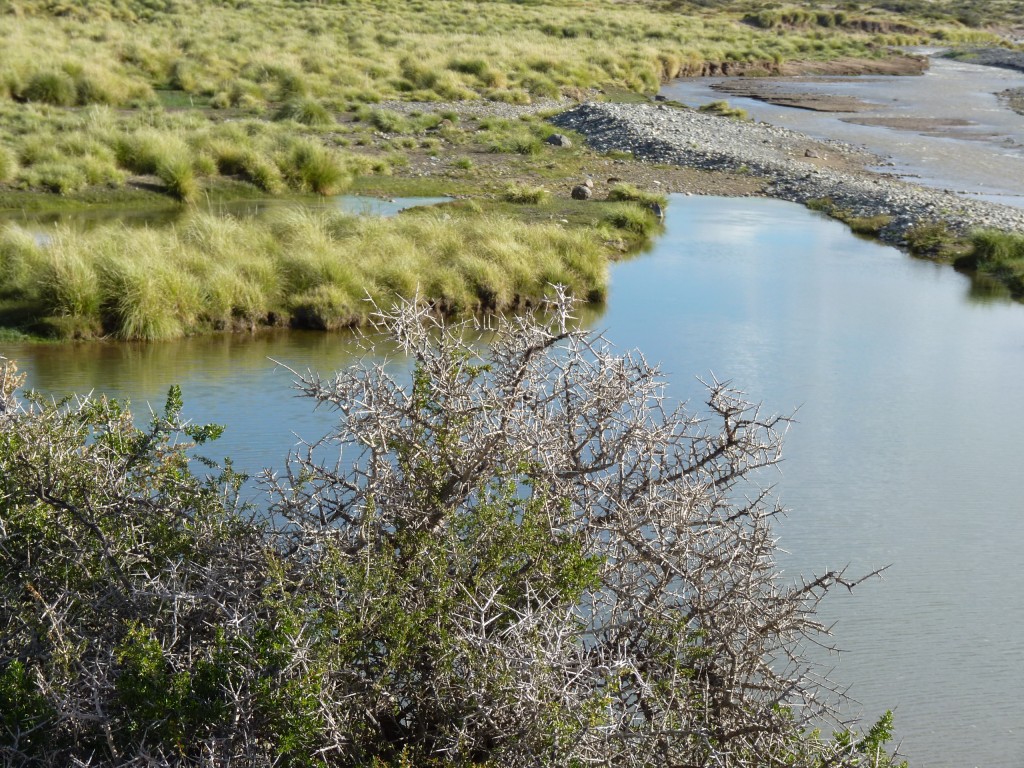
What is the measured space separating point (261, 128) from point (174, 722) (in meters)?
17.9

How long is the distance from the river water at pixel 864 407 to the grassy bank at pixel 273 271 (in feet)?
1.15

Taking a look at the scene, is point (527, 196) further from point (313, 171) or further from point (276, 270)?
point (276, 270)

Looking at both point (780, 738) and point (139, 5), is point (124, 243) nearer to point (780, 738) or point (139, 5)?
point (780, 738)

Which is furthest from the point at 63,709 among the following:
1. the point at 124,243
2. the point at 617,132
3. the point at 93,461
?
the point at 617,132

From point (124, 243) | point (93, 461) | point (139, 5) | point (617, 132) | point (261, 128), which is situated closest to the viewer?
point (93, 461)

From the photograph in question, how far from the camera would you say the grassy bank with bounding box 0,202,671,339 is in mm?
10375

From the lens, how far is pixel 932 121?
31828 mm

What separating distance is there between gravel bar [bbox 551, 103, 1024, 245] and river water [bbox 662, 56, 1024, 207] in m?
1.15

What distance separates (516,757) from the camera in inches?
132

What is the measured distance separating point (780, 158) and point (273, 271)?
577 inches

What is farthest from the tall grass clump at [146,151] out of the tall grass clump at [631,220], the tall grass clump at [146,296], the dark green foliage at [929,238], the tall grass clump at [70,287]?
the dark green foliage at [929,238]

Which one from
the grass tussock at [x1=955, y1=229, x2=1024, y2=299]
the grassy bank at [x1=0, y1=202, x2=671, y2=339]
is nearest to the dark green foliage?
the grass tussock at [x1=955, y1=229, x2=1024, y2=299]

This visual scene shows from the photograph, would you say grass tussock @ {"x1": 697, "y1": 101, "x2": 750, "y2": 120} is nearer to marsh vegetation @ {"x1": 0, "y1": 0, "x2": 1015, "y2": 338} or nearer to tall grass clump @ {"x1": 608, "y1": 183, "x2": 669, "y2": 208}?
marsh vegetation @ {"x1": 0, "y1": 0, "x2": 1015, "y2": 338}

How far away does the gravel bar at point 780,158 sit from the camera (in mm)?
18219
